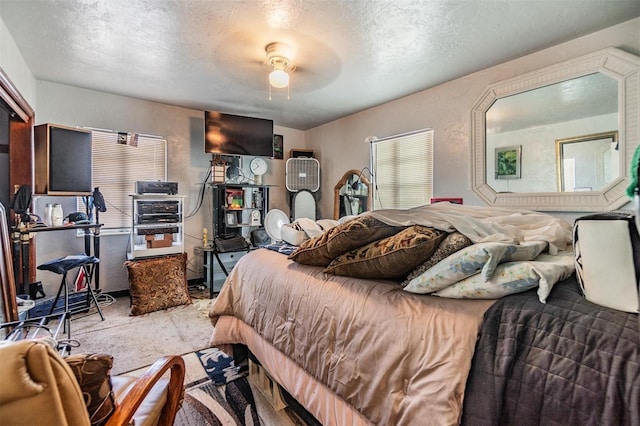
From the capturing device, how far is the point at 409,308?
1036mm

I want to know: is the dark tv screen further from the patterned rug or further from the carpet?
the patterned rug

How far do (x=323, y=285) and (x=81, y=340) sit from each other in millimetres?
2384

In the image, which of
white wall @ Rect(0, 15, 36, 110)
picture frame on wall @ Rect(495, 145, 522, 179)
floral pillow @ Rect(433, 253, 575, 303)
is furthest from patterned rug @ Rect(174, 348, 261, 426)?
picture frame on wall @ Rect(495, 145, 522, 179)

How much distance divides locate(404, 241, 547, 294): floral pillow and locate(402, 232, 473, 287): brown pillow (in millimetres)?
33

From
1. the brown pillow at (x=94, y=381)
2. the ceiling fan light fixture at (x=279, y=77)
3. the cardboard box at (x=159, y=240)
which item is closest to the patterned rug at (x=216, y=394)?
the brown pillow at (x=94, y=381)

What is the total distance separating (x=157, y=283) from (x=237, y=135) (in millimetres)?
2068

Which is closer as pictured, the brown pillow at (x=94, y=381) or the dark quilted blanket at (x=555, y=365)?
the dark quilted blanket at (x=555, y=365)

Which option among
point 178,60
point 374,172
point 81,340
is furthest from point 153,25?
point 374,172

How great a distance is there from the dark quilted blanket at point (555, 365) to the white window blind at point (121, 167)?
3.93 meters

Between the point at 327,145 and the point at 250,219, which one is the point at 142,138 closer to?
the point at 250,219

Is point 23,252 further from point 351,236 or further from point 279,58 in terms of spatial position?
point 351,236

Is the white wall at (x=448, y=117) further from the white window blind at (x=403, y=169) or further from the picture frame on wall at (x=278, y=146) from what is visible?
the picture frame on wall at (x=278, y=146)

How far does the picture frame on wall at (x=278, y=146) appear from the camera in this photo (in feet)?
15.7

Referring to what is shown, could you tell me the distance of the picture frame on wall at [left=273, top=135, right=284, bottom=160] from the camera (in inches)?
188
